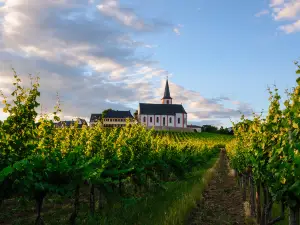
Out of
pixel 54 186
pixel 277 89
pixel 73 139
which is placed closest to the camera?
pixel 54 186

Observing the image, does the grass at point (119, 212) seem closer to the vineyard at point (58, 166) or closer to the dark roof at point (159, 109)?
the vineyard at point (58, 166)

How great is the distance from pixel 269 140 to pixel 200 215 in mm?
3926

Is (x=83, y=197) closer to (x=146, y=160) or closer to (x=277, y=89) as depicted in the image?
(x=146, y=160)

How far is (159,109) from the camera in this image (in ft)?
358

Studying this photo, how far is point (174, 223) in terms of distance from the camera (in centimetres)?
824

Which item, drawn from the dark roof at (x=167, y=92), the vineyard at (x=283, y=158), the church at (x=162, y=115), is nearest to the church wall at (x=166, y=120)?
the church at (x=162, y=115)

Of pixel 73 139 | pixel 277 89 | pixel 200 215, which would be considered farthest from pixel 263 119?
pixel 73 139

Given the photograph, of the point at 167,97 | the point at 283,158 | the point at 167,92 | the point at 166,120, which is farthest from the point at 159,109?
the point at 283,158

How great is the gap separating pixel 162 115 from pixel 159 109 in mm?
2658

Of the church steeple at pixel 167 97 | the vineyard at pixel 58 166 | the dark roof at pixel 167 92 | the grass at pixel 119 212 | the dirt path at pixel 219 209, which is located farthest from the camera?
the dark roof at pixel 167 92

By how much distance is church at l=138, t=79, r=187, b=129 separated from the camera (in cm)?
10744

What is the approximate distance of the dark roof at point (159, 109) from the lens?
108 m

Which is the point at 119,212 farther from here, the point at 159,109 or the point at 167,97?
the point at 167,97

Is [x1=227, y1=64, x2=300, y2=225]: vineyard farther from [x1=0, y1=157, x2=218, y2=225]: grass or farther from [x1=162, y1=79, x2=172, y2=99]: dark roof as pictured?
[x1=162, y1=79, x2=172, y2=99]: dark roof
